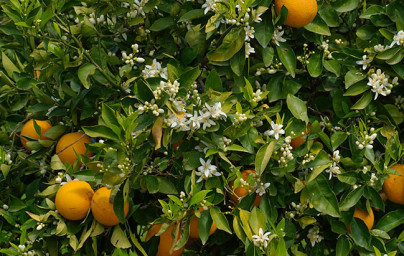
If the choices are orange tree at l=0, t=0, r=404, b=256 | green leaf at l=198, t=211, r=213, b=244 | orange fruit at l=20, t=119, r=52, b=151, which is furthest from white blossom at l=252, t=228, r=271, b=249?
orange fruit at l=20, t=119, r=52, b=151

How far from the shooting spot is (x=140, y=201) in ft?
7.22

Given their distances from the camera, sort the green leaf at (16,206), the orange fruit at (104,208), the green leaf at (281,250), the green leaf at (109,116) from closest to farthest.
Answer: the green leaf at (281,250) < the green leaf at (109,116) < the orange fruit at (104,208) < the green leaf at (16,206)

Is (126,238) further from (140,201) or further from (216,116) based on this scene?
(216,116)

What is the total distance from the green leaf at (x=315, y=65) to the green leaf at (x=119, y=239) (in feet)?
2.83

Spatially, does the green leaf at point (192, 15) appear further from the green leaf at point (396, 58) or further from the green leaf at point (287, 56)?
the green leaf at point (396, 58)

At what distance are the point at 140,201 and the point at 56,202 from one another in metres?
0.34

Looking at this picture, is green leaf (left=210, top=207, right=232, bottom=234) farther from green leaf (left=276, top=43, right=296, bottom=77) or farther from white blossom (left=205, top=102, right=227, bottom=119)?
green leaf (left=276, top=43, right=296, bottom=77)

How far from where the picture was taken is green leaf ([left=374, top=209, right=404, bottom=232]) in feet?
6.85

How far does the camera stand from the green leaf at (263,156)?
1.82 metres

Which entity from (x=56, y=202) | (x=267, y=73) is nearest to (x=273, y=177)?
(x=267, y=73)

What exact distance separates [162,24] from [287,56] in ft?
1.55

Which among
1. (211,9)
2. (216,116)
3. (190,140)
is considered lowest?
(190,140)

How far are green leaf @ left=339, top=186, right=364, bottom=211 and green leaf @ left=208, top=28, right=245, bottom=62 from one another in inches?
23.9

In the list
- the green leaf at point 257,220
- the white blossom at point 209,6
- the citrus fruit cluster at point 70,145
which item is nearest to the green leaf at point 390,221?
the green leaf at point 257,220
